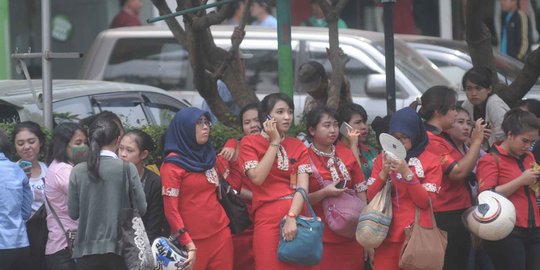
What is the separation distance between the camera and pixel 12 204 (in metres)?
8.17

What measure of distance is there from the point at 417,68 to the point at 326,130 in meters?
4.48

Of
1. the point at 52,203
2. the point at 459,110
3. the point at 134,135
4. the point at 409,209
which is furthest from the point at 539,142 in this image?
the point at 52,203

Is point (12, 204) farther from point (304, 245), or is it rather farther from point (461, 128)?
point (461, 128)

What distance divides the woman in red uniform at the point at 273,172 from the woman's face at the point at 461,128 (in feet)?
3.70

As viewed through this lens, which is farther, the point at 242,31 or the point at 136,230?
the point at 242,31

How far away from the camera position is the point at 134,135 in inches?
334

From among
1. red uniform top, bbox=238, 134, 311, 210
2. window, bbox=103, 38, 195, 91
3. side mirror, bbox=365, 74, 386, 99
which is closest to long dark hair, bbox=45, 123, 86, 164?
red uniform top, bbox=238, 134, 311, 210

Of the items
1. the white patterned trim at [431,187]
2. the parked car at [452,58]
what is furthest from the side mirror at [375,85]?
the white patterned trim at [431,187]

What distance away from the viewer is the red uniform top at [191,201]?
26.5 feet

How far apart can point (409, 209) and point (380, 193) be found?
0.22 meters

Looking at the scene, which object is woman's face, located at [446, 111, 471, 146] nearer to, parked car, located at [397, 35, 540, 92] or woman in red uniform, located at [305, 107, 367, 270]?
woman in red uniform, located at [305, 107, 367, 270]

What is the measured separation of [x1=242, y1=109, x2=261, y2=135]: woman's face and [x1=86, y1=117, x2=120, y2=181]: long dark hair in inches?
43.7

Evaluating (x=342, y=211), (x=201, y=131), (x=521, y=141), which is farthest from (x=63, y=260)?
(x=521, y=141)

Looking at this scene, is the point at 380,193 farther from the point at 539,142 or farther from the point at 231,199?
the point at 539,142
